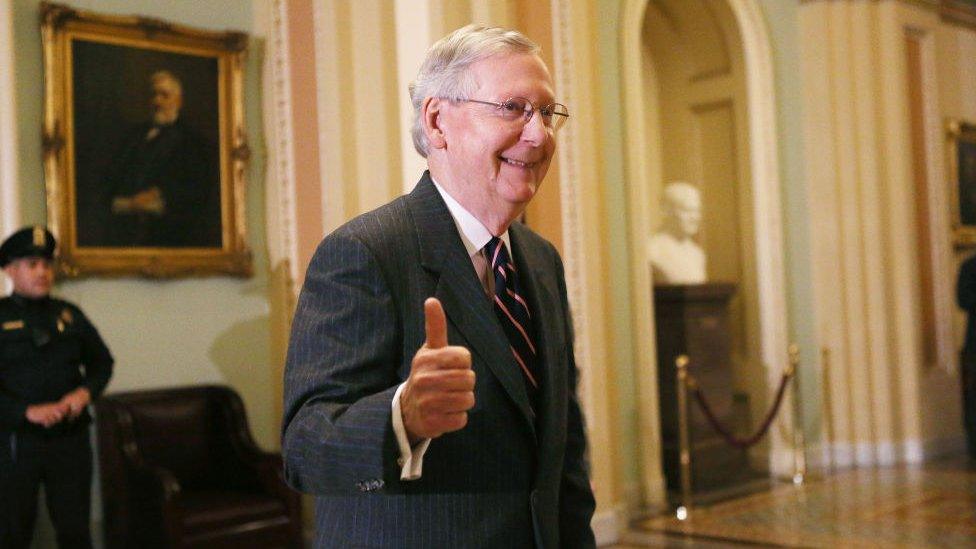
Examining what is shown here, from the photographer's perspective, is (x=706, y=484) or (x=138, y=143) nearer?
(x=138, y=143)

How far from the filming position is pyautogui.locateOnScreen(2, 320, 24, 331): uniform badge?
4.98 m

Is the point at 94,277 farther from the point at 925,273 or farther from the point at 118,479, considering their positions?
the point at 925,273

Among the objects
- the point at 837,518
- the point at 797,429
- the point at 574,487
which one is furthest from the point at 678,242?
the point at 574,487

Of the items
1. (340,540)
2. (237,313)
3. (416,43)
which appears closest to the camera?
(340,540)

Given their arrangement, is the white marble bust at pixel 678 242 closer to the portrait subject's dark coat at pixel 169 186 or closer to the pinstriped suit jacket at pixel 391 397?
the portrait subject's dark coat at pixel 169 186

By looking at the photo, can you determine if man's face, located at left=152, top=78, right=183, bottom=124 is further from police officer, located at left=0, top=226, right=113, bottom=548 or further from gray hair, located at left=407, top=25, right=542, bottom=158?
gray hair, located at left=407, top=25, right=542, bottom=158

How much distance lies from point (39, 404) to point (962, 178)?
8623mm

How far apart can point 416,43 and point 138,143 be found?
1.89 meters

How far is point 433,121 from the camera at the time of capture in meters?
1.75

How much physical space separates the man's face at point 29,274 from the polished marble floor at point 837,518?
3.49m

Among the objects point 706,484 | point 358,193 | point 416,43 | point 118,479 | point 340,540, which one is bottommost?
point 706,484

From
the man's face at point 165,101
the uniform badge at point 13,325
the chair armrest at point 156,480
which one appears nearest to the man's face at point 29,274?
the uniform badge at point 13,325

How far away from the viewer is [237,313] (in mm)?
6297

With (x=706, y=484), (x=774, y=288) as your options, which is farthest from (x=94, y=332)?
(x=774, y=288)
